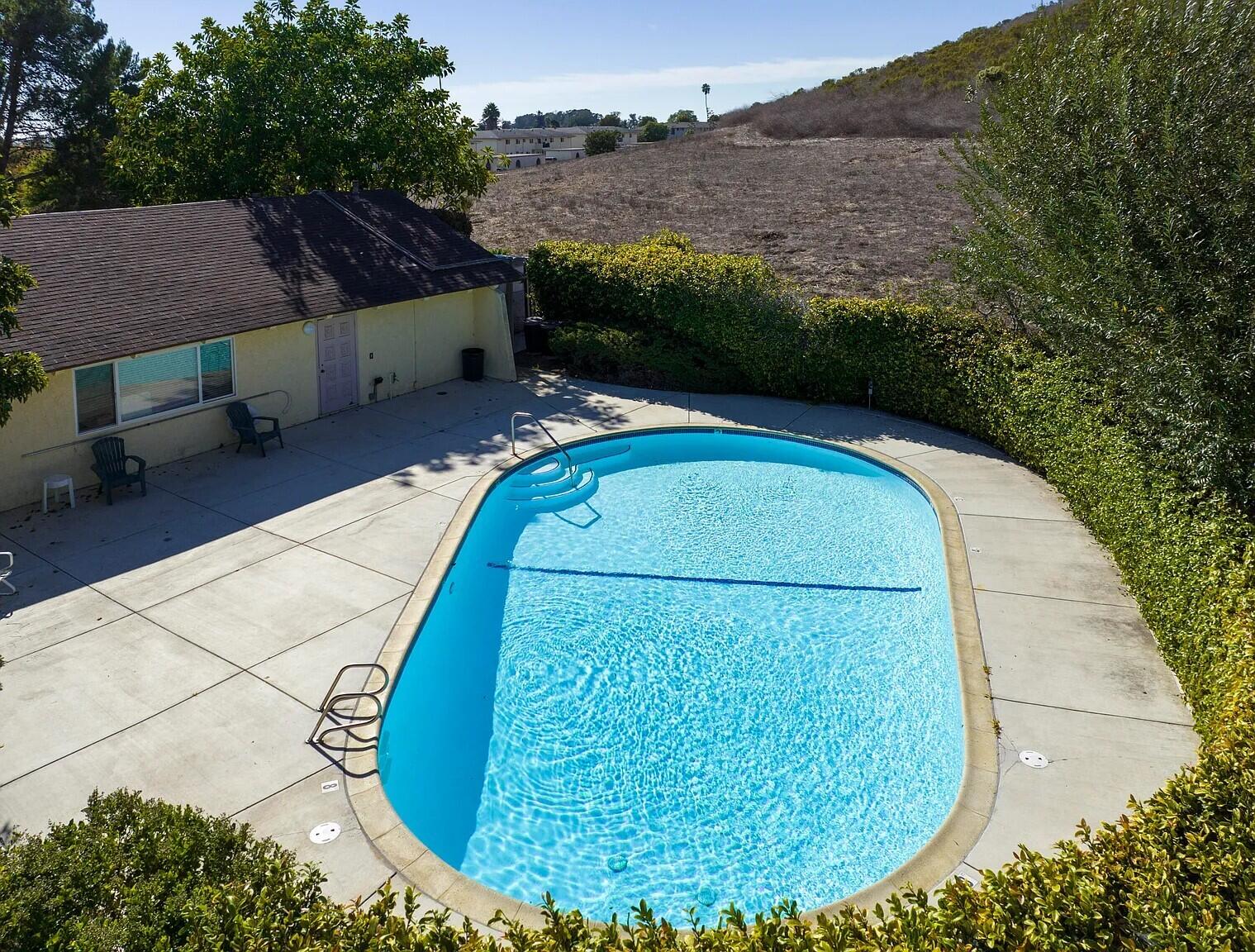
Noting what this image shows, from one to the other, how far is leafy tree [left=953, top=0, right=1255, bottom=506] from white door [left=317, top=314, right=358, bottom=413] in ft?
42.9

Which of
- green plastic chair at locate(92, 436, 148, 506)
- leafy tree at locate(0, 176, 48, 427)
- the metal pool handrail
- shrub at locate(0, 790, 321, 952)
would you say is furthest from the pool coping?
green plastic chair at locate(92, 436, 148, 506)

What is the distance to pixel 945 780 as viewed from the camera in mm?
8820

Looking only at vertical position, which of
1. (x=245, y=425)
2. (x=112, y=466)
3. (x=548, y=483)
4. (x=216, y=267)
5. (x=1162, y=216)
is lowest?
(x=548, y=483)

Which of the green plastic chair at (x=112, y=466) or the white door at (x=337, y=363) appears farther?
the white door at (x=337, y=363)

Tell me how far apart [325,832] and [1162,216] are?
36.2ft

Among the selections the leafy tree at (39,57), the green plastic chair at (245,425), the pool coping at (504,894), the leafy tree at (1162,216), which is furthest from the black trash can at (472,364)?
the leafy tree at (39,57)

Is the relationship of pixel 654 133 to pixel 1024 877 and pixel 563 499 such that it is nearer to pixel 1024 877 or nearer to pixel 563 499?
pixel 563 499

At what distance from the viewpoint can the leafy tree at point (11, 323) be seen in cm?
939

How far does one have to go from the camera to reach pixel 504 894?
728 centimetres

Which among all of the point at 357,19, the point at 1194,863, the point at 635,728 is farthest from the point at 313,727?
the point at 357,19

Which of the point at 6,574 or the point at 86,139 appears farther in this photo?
the point at 86,139

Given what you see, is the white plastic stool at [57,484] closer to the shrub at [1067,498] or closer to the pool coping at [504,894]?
the pool coping at [504,894]

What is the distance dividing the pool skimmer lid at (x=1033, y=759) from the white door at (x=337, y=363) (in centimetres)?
1462

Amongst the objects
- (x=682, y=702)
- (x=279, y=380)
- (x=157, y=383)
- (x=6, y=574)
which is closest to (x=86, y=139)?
(x=279, y=380)
